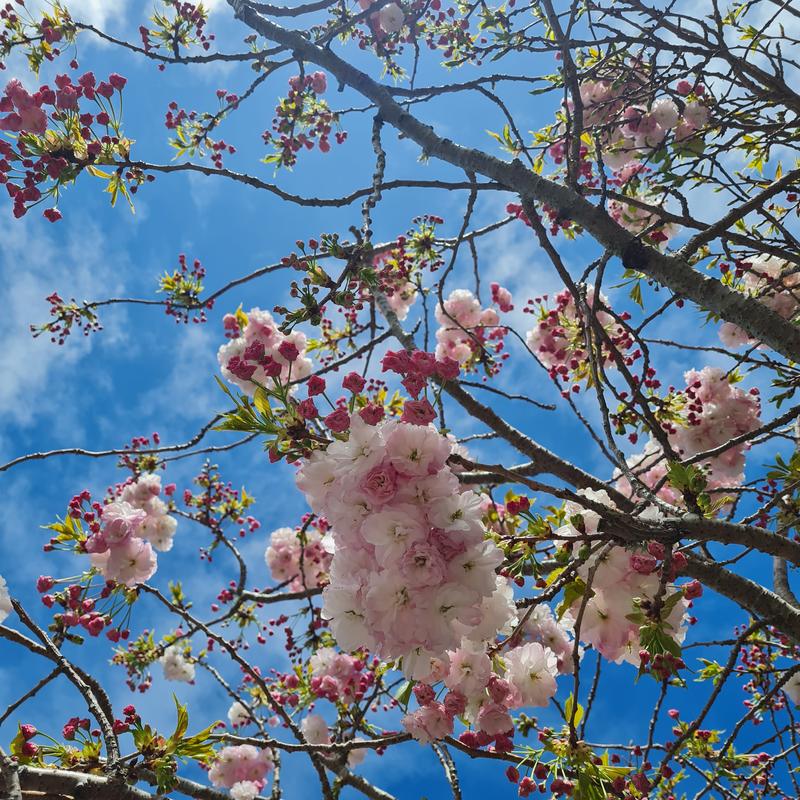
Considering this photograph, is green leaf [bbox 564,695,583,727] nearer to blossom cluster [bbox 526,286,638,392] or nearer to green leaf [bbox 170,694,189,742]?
green leaf [bbox 170,694,189,742]

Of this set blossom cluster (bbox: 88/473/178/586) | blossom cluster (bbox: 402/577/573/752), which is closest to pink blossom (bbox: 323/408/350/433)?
blossom cluster (bbox: 402/577/573/752)

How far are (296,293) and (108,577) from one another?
85.9 inches

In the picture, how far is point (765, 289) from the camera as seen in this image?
3316mm

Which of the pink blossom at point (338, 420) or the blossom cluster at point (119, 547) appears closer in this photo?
the pink blossom at point (338, 420)

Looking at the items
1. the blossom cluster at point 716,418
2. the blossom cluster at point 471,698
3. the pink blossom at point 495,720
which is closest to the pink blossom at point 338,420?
the blossom cluster at point 471,698

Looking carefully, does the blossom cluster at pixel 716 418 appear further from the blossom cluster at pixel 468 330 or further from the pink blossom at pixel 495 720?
the pink blossom at pixel 495 720

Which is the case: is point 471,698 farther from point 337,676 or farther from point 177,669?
point 177,669

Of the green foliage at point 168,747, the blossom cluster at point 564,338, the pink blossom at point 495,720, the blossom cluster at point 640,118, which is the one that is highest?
the blossom cluster at point 640,118

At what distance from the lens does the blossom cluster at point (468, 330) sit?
4.92 metres

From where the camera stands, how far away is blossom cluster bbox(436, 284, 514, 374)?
4.92 meters

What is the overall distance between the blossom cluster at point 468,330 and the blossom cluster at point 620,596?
2.58 meters

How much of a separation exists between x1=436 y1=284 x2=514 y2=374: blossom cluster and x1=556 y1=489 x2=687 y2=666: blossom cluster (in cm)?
258

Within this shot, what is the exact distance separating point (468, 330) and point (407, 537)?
3446 mm

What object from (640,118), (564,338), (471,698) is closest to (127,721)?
(471,698)
